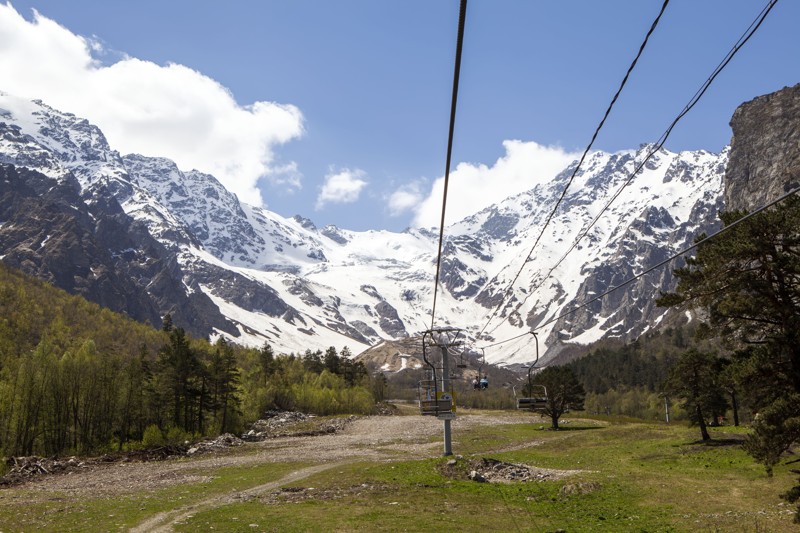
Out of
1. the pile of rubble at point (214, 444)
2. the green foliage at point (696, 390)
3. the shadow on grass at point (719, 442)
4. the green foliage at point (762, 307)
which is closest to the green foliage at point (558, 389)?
the green foliage at point (696, 390)

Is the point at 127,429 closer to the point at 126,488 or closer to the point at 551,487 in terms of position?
the point at 126,488

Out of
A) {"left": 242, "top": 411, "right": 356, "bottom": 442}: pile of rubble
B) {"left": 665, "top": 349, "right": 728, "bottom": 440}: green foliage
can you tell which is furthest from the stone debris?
{"left": 242, "top": 411, "right": 356, "bottom": 442}: pile of rubble

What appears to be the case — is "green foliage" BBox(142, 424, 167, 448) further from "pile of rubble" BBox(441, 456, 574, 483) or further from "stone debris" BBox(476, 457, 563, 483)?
"stone debris" BBox(476, 457, 563, 483)

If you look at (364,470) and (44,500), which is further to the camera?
(364,470)

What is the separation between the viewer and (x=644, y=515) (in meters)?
28.5

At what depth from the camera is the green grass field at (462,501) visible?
2717cm

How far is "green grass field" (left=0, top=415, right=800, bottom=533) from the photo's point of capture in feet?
89.1

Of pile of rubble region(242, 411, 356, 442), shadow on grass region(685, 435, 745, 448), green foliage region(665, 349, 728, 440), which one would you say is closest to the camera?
shadow on grass region(685, 435, 745, 448)

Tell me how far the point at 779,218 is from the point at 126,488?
42.5 metres

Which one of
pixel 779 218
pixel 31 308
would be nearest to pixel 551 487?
pixel 779 218

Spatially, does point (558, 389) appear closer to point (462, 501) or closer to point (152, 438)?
point (152, 438)

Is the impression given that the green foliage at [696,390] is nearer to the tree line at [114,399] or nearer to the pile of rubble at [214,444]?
the pile of rubble at [214,444]

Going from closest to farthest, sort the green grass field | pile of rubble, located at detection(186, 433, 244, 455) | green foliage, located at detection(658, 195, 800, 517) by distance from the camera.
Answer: green foliage, located at detection(658, 195, 800, 517), the green grass field, pile of rubble, located at detection(186, 433, 244, 455)

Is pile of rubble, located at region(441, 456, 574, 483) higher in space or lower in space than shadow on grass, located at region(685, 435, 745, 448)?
lower
